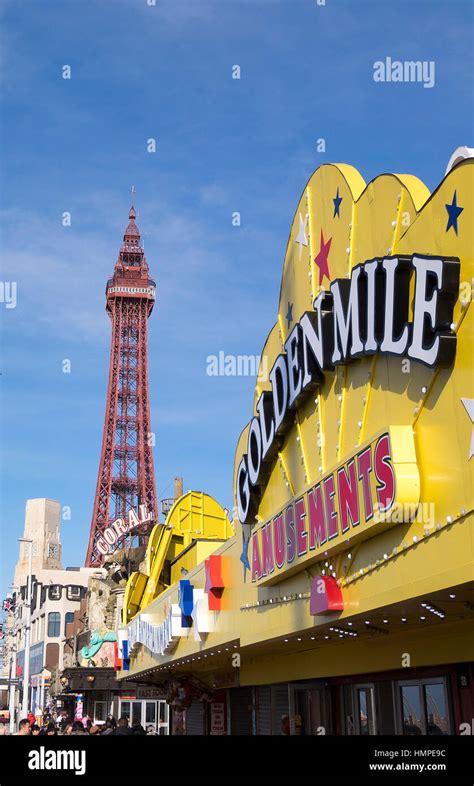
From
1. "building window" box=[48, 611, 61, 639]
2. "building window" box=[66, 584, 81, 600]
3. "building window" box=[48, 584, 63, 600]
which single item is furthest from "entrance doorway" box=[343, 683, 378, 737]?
"building window" box=[48, 611, 61, 639]

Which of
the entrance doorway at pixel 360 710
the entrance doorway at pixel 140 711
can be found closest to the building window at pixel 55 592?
the entrance doorway at pixel 140 711

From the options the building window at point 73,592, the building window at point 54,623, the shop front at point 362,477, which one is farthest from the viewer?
the building window at point 54,623

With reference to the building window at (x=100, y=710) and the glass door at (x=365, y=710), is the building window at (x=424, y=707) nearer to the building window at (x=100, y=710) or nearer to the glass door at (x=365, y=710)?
the glass door at (x=365, y=710)

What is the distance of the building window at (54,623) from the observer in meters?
84.4

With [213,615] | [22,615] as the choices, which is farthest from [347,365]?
[22,615]

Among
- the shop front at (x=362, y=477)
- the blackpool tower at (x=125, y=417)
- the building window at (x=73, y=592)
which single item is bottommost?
the shop front at (x=362, y=477)

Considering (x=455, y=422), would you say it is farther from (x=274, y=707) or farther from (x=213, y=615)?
(x=274, y=707)

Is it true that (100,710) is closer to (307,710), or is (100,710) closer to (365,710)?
(307,710)

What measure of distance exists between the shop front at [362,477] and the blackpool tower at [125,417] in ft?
272

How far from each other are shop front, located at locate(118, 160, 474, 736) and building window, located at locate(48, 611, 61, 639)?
70433mm

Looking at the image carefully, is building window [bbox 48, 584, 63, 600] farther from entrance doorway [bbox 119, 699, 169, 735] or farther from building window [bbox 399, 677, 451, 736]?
building window [bbox 399, 677, 451, 736]

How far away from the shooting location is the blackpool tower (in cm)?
10038

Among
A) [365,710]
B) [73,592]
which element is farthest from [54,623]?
[365,710]
